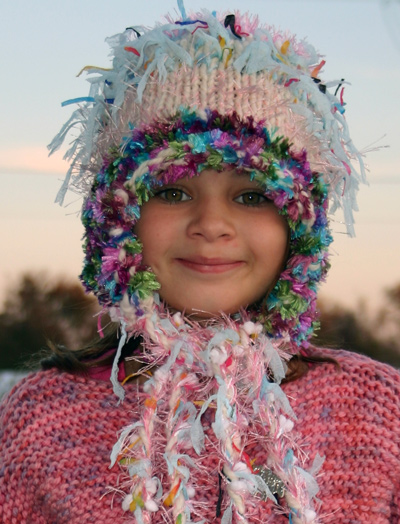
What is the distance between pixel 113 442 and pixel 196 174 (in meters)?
0.72

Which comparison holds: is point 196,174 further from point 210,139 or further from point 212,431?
point 212,431

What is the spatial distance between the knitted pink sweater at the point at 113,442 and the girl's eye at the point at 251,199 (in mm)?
495

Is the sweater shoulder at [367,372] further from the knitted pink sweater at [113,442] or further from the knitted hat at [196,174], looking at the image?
the knitted hat at [196,174]

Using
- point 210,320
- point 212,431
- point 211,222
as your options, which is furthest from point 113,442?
point 211,222

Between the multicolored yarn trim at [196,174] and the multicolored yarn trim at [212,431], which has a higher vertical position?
the multicolored yarn trim at [196,174]

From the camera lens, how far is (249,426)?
5.75ft

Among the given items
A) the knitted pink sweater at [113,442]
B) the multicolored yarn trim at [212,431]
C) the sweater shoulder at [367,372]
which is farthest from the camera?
the sweater shoulder at [367,372]

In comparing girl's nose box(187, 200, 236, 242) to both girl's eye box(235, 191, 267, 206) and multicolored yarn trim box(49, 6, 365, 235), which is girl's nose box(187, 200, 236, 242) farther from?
multicolored yarn trim box(49, 6, 365, 235)

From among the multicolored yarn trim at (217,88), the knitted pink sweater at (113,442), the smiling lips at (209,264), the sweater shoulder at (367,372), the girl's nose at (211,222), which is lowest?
the knitted pink sweater at (113,442)

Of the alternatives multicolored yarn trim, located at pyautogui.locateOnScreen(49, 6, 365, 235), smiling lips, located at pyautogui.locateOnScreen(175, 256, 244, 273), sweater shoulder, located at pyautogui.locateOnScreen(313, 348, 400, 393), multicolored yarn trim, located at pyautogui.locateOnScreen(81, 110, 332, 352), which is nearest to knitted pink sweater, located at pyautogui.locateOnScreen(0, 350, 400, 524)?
sweater shoulder, located at pyautogui.locateOnScreen(313, 348, 400, 393)

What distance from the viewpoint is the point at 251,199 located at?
1774 millimetres

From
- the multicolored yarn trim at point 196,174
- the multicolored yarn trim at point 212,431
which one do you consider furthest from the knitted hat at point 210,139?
the multicolored yarn trim at point 212,431

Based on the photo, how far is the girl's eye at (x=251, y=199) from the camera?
177 centimetres

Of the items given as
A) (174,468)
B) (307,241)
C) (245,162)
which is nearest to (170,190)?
(245,162)
